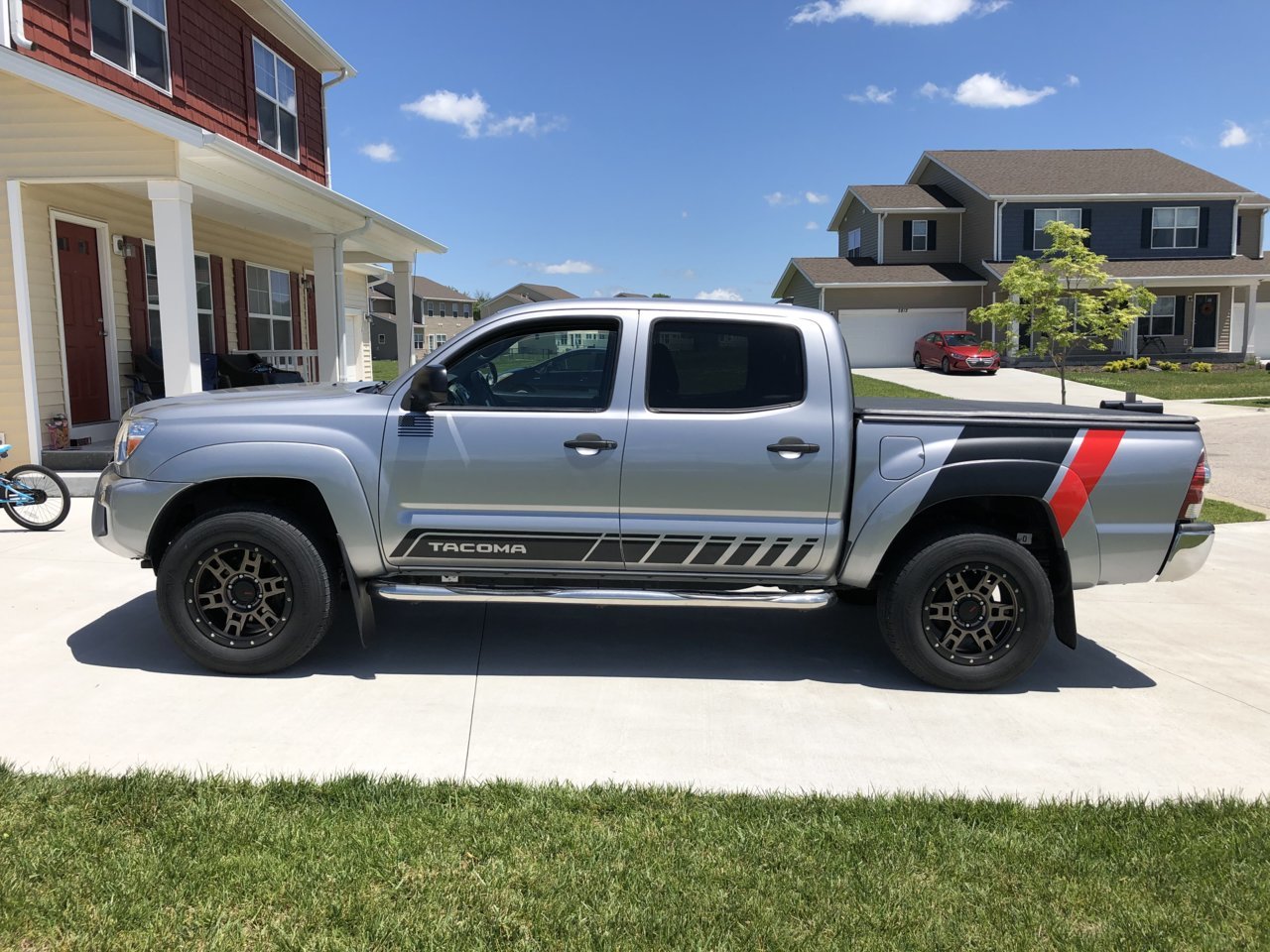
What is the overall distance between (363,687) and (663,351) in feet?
7.65

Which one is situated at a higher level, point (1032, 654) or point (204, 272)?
point (204, 272)

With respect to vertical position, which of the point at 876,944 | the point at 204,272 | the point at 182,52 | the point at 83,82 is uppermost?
the point at 182,52

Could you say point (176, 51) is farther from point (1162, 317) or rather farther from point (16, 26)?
point (1162, 317)

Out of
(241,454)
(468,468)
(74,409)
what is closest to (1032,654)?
(468,468)

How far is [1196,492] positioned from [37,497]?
9.00 m

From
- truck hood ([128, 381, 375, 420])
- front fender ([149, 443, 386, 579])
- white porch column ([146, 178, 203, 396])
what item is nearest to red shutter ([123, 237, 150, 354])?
white porch column ([146, 178, 203, 396])

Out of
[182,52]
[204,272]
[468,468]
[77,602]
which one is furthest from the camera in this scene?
[204,272]

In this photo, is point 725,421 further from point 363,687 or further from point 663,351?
point 363,687

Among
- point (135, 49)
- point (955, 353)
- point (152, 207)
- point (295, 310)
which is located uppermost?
point (135, 49)

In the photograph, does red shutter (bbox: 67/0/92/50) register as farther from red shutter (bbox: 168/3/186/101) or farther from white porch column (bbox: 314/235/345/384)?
white porch column (bbox: 314/235/345/384)

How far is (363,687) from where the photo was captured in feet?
16.8

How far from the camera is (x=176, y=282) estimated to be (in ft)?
33.9

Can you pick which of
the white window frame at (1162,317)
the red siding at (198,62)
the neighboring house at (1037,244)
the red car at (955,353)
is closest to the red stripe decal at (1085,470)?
the red siding at (198,62)

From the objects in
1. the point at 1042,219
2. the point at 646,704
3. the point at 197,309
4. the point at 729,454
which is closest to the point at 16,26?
the point at 197,309
